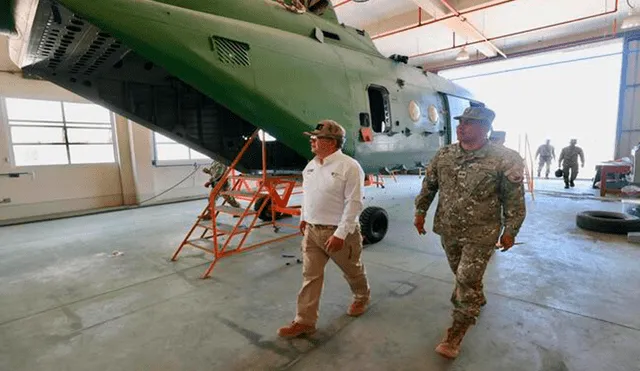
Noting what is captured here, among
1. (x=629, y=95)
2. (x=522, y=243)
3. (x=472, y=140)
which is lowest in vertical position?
(x=522, y=243)

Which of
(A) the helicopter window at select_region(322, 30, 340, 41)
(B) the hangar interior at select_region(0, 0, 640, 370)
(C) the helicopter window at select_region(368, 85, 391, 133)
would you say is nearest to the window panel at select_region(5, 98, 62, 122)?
(B) the hangar interior at select_region(0, 0, 640, 370)

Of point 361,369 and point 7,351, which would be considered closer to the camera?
point 361,369

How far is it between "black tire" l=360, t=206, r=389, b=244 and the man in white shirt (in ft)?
7.92

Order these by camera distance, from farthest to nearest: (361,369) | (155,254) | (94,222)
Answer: (94,222)
(155,254)
(361,369)

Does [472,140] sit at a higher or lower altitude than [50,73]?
lower

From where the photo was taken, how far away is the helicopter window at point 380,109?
524 centimetres

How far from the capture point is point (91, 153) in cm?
933

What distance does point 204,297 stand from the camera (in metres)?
3.48

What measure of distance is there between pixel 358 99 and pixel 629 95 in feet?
46.1

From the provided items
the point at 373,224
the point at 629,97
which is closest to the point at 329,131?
the point at 373,224

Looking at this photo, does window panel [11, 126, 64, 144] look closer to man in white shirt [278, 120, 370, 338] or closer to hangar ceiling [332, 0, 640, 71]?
hangar ceiling [332, 0, 640, 71]

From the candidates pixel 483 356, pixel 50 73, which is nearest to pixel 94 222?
pixel 50 73

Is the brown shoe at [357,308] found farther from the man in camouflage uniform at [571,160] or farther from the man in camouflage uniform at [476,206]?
the man in camouflage uniform at [571,160]

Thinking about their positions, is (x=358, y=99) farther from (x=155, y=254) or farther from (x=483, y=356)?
(x=155, y=254)
